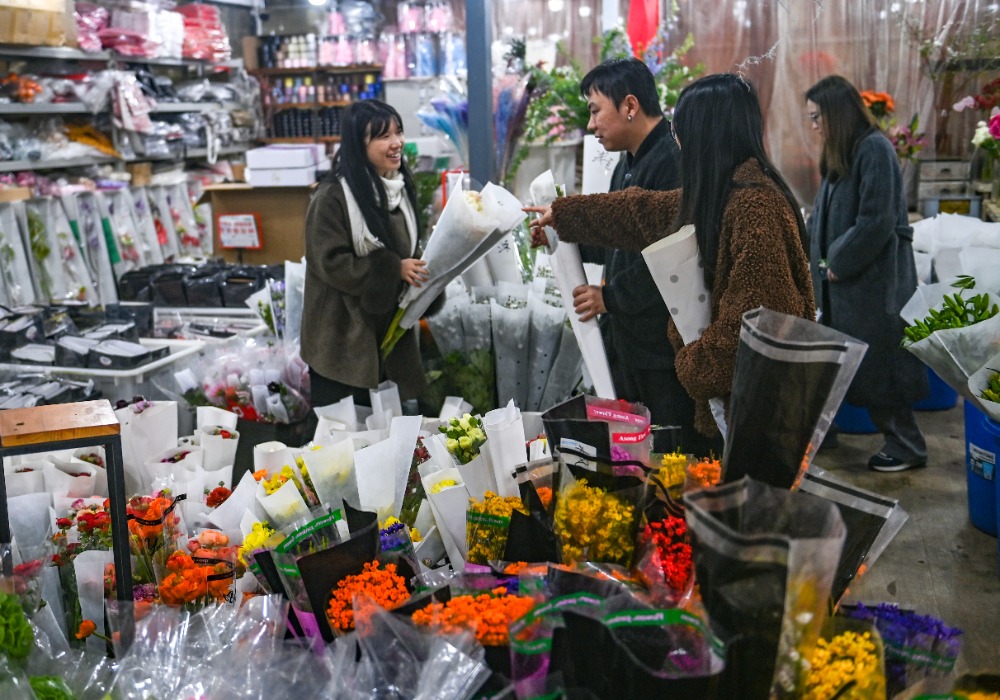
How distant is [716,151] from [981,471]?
204 cm

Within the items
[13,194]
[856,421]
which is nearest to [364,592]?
[856,421]

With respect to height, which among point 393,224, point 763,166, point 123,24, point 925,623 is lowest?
point 925,623

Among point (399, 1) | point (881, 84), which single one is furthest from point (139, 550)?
point (399, 1)

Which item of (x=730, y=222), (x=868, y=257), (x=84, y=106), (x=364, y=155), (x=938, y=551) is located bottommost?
(x=938, y=551)

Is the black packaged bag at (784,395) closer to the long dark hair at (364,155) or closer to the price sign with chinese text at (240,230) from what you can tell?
the long dark hair at (364,155)

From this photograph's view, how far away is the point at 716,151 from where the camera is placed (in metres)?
1.99

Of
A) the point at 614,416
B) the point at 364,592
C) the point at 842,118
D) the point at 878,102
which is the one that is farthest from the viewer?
the point at 878,102

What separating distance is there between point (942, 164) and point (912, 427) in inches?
75.2

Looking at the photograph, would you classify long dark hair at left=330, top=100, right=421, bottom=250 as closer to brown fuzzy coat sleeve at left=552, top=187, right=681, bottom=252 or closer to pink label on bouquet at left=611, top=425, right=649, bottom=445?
brown fuzzy coat sleeve at left=552, top=187, right=681, bottom=252

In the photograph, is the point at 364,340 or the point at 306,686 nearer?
the point at 306,686

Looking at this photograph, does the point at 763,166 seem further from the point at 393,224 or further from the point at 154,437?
the point at 154,437

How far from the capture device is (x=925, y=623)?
1171 mm

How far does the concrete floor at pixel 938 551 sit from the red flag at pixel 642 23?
219 cm

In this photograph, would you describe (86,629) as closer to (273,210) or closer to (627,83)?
(627,83)
